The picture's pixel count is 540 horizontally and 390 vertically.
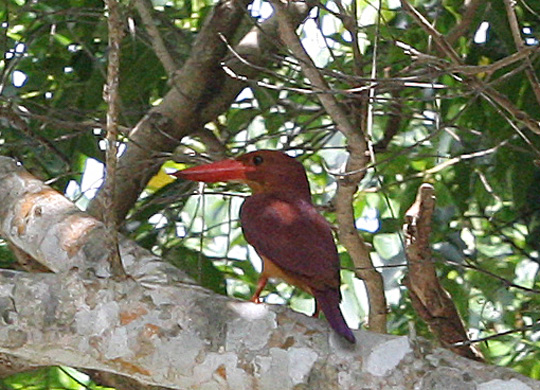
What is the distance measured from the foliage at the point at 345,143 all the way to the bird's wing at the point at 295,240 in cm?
55

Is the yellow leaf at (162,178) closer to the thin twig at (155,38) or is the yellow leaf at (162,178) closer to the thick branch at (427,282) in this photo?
the thin twig at (155,38)

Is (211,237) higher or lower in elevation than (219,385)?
higher

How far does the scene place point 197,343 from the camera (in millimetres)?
2275

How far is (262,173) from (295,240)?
0.53 meters

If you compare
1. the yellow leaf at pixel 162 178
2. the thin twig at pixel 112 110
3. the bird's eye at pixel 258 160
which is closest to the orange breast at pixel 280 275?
the bird's eye at pixel 258 160

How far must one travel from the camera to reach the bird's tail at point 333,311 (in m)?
2.24

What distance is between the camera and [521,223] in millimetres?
4309

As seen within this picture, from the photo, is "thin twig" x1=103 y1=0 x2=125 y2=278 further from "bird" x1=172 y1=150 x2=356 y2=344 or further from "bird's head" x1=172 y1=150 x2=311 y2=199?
"bird's head" x1=172 y1=150 x2=311 y2=199

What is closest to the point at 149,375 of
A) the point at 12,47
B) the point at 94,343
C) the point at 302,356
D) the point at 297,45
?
the point at 94,343

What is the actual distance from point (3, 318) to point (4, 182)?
84 cm

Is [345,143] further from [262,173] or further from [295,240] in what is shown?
[295,240]

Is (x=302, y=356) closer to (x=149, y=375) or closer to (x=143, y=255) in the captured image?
(x=149, y=375)

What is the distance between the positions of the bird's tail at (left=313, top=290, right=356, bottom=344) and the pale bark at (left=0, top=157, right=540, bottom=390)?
2 centimetres

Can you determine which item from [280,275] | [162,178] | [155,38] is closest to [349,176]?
[280,275]
